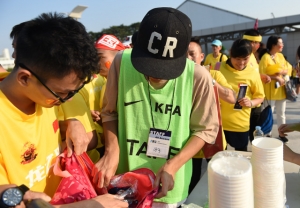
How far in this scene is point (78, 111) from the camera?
53.4 inches

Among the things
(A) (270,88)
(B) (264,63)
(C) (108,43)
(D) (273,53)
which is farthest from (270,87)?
(C) (108,43)

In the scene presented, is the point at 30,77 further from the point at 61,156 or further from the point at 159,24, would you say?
the point at 159,24

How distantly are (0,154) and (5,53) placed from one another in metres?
40.3

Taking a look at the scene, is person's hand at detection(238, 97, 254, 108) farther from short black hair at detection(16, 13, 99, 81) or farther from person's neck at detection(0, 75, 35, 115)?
person's neck at detection(0, 75, 35, 115)

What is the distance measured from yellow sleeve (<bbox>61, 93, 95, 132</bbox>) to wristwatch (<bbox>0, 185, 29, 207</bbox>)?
0.62 meters

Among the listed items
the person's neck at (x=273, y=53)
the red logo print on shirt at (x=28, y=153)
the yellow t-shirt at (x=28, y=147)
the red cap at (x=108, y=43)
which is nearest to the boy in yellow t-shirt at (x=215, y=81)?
the red cap at (x=108, y=43)

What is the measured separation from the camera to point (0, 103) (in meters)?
0.93

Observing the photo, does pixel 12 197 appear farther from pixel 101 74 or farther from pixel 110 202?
pixel 101 74

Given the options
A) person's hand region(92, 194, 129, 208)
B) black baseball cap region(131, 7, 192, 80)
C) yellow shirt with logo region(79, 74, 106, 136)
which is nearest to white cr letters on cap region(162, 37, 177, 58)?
black baseball cap region(131, 7, 192, 80)

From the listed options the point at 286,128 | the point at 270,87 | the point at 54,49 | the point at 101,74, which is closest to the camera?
the point at 54,49

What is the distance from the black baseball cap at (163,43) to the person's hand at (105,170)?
455mm

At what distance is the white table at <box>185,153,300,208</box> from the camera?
129 centimetres

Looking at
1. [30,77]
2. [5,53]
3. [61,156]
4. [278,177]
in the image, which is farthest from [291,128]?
[5,53]

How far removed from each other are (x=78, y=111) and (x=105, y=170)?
1.15ft
